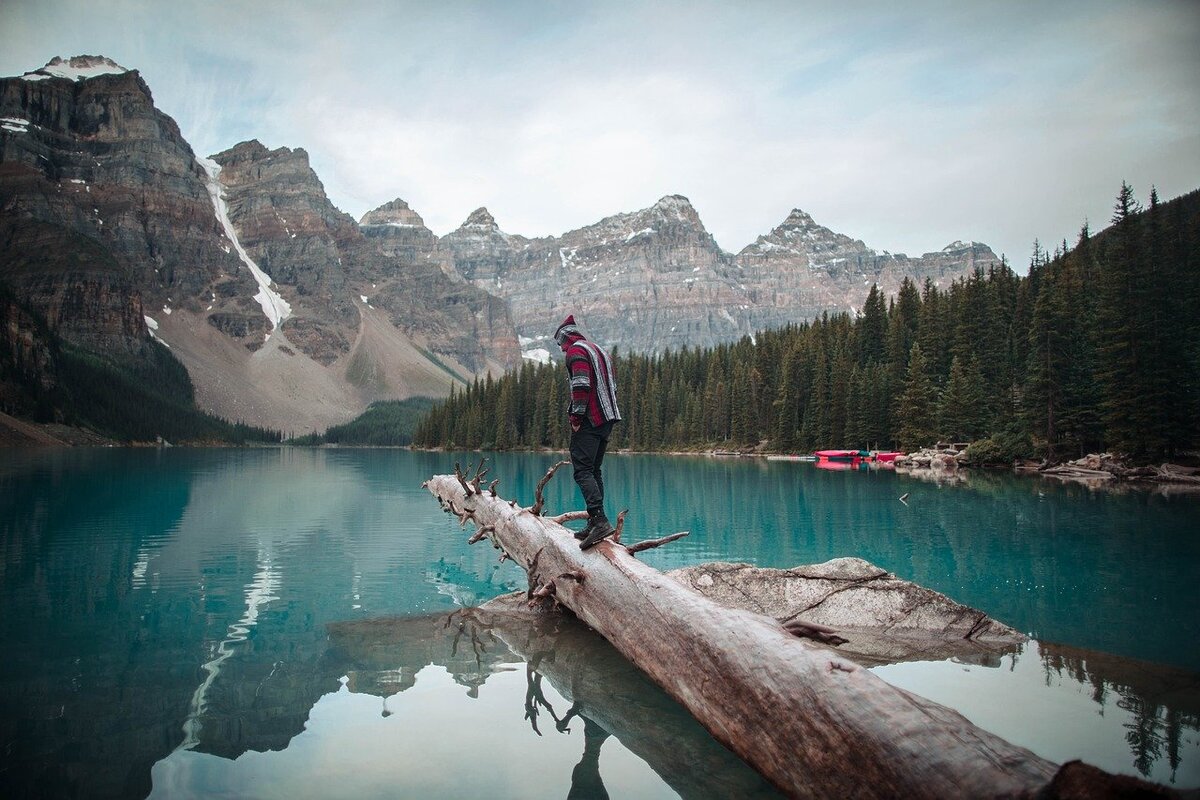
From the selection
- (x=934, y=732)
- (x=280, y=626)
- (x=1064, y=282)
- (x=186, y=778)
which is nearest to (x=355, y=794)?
(x=186, y=778)

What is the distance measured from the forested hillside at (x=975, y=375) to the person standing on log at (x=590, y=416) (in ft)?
150

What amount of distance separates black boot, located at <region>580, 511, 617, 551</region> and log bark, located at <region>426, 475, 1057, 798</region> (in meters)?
0.57

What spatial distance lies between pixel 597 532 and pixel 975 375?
203 ft

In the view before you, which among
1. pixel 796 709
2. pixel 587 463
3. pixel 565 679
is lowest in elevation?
pixel 565 679

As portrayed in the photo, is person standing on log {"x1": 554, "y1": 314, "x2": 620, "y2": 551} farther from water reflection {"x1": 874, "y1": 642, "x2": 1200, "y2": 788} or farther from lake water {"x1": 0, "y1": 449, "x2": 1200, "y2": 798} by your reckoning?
water reflection {"x1": 874, "y1": 642, "x2": 1200, "y2": 788}

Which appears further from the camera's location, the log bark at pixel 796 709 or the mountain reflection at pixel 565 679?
the mountain reflection at pixel 565 679

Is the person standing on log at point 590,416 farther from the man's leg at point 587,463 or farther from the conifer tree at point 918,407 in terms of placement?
the conifer tree at point 918,407

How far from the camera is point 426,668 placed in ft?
26.2

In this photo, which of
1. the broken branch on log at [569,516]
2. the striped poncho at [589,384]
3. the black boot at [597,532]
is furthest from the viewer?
the broken branch on log at [569,516]

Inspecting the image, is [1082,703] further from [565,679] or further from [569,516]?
[569,516]

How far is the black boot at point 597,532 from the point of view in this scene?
859cm

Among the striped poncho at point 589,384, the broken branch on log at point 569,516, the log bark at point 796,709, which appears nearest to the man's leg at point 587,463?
the striped poncho at point 589,384

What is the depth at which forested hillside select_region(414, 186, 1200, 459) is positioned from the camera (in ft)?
138

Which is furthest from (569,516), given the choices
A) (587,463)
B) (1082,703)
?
(1082,703)
